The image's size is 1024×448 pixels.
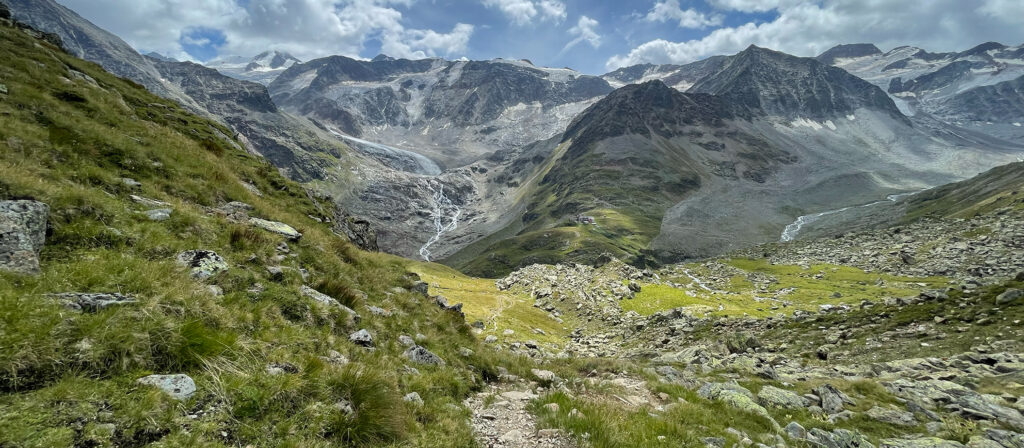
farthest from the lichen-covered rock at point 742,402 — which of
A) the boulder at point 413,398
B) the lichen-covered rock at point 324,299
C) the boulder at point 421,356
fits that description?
the lichen-covered rock at point 324,299

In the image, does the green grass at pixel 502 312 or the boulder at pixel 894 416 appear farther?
the green grass at pixel 502 312

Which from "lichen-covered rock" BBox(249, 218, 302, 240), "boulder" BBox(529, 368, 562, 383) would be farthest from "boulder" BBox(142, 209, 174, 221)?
"boulder" BBox(529, 368, 562, 383)

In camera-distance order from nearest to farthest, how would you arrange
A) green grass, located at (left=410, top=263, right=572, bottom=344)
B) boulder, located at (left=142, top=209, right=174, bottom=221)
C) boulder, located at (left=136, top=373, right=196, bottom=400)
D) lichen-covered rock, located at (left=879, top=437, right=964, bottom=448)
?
boulder, located at (left=136, top=373, right=196, bottom=400) < lichen-covered rock, located at (left=879, top=437, right=964, bottom=448) < boulder, located at (left=142, top=209, right=174, bottom=221) < green grass, located at (left=410, top=263, right=572, bottom=344)

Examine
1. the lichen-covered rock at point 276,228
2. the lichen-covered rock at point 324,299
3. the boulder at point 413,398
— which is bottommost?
the boulder at point 413,398

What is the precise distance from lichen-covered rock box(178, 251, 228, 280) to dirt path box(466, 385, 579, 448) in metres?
7.12

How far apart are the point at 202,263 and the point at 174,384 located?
5.45m

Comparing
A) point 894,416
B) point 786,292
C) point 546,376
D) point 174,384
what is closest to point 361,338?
point 174,384

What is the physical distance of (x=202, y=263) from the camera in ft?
33.0

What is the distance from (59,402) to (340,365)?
15.2 feet

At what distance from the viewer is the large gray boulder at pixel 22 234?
6.81 meters

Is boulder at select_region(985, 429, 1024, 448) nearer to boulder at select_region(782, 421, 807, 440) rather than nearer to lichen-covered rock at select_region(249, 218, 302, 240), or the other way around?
boulder at select_region(782, 421, 807, 440)

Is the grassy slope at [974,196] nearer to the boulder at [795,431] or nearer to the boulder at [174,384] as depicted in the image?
the boulder at [795,431]

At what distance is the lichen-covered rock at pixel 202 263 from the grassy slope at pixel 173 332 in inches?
11.4

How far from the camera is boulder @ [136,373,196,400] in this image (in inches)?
215
